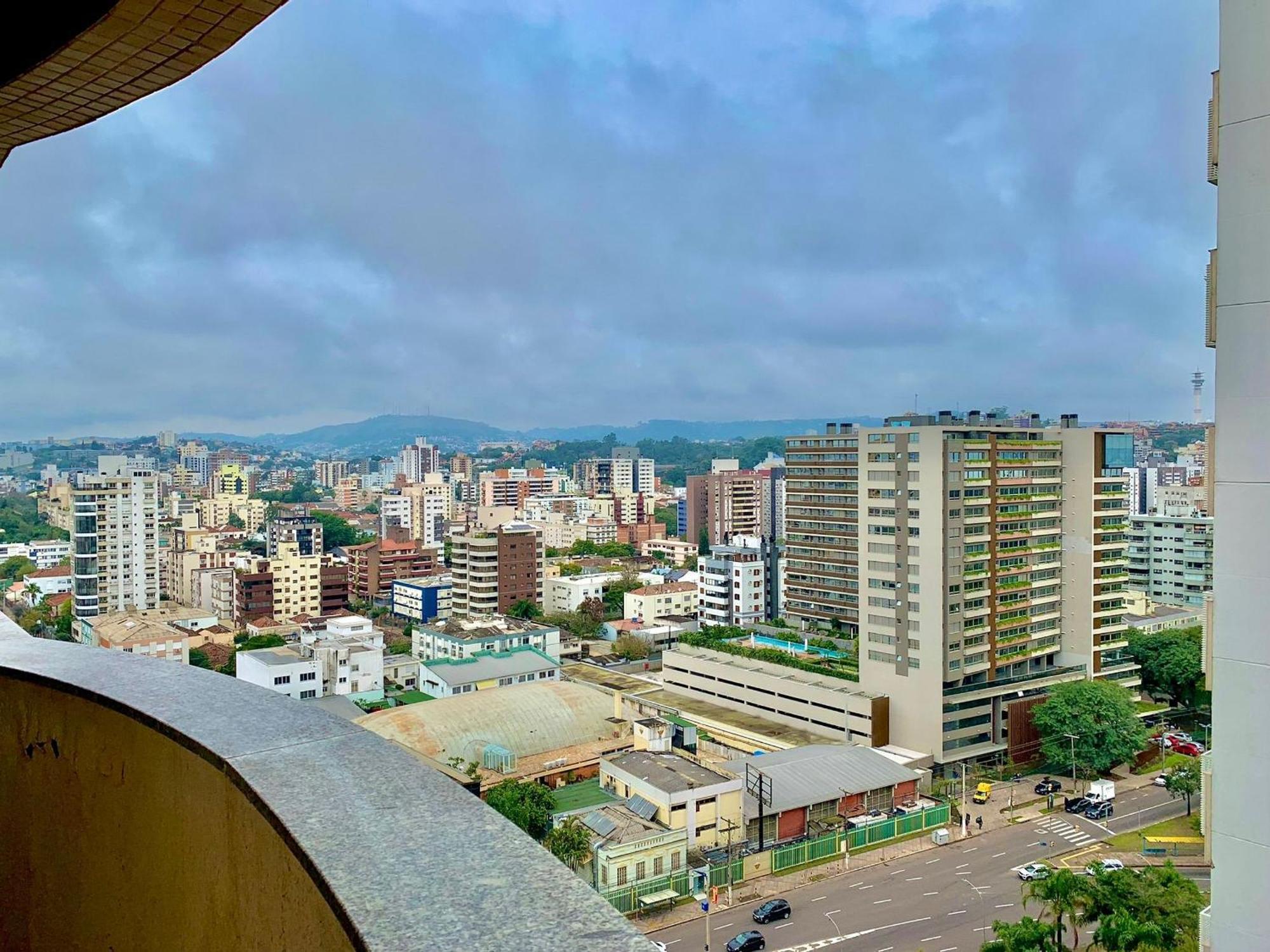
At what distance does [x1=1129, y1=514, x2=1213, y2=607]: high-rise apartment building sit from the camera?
1703cm

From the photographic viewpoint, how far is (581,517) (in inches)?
1265

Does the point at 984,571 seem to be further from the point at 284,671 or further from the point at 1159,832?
the point at 284,671

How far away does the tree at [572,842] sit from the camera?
6.11 meters

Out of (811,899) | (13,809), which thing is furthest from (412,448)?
(13,809)

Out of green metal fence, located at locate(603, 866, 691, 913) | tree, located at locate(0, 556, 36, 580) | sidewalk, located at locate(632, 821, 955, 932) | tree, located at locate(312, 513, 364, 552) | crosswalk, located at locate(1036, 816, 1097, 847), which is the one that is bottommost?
crosswalk, located at locate(1036, 816, 1097, 847)

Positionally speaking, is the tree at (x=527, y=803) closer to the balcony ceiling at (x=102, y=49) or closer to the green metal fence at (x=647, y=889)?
the green metal fence at (x=647, y=889)

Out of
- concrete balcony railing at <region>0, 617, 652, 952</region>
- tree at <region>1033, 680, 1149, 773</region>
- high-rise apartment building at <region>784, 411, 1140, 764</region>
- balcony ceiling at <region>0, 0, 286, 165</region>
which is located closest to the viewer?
concrete balcony railing at <region>0, 617, 652, 952</region>

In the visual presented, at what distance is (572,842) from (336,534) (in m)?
19.9

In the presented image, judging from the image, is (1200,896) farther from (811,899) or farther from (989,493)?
(989,493)

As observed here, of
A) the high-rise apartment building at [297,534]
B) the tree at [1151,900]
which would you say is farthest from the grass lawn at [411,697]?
the high-rise apartment building at [297,534]

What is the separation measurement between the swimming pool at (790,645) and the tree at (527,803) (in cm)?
692

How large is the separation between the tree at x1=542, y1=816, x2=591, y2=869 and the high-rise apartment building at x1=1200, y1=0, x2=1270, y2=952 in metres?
4.85

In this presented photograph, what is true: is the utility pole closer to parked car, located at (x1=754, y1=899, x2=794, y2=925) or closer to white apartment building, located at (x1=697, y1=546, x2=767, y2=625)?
parked car, located at (x1=754, y1=899, x2=794, y2=925)

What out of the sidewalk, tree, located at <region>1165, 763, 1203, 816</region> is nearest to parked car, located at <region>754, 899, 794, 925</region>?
the sidewalk
